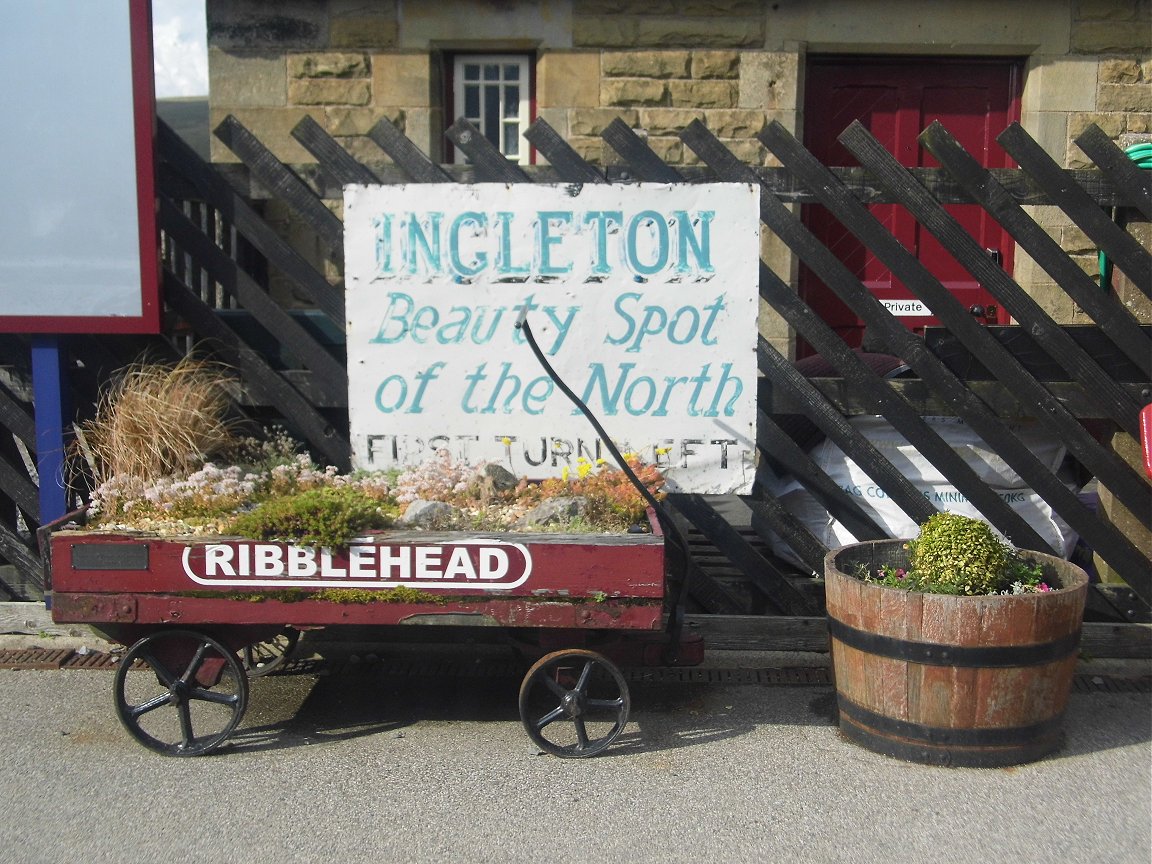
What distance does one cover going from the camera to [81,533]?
430cm

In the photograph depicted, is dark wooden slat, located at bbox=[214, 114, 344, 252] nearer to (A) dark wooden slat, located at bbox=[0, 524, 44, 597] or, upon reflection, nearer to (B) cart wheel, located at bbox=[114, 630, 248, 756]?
(B) cart wheel, located at bbox=[114, 630, 248, 756]

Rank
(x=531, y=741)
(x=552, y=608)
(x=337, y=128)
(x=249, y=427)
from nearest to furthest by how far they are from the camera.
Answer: (x=552, y=608), (x=531, y=741), (x=249, y=427), (x=337, y=128)

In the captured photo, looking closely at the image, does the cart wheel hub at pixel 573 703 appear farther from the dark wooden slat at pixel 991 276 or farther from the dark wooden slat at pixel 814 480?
the dark wooden slat at pixel 991 276

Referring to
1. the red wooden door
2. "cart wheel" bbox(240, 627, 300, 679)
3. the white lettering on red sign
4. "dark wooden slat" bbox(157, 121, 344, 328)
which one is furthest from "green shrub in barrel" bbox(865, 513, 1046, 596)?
the red wooden door

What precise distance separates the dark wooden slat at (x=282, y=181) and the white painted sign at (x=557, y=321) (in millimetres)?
156

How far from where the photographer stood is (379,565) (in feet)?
13.8

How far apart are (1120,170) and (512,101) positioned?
14.2ft

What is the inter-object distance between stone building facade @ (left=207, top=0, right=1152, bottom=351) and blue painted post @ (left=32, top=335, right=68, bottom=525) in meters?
2.93

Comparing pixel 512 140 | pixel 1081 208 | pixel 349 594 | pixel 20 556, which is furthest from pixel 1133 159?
pixel 20 556

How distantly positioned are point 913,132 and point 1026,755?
199 inches

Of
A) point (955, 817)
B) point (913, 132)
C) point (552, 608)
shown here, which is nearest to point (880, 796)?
point (955, 817)

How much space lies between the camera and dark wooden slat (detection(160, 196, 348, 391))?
5316mm

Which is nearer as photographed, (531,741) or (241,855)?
(241,855)

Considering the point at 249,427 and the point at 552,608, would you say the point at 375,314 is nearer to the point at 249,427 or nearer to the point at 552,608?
the point at 249,427
